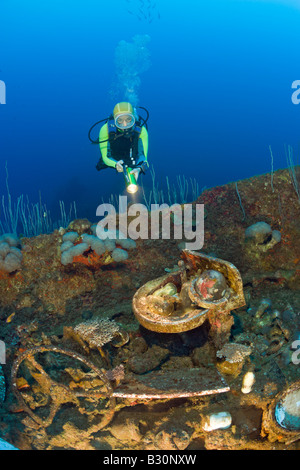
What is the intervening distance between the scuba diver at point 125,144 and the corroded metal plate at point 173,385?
3.96 metres

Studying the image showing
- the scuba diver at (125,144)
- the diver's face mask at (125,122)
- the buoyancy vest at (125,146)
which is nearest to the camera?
the scuba diver at (125,144)

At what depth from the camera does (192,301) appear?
3566 mm

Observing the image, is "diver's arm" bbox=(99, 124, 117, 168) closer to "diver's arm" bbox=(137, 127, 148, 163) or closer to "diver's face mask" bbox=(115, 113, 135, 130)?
"diver's face mask" bbox=(115, 113, 135, 130)

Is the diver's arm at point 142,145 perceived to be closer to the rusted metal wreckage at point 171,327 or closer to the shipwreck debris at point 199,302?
the rusted metal wreckage at point 171,327

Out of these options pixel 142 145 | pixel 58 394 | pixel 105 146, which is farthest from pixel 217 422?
pixel 142 145

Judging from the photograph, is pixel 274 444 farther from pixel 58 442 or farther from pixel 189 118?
pixel 189 118

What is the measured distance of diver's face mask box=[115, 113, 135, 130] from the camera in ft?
21.3

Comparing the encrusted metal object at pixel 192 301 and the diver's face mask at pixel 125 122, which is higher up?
the diver's face mask at pixel 125 122

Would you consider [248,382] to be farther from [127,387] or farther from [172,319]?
[127,387]

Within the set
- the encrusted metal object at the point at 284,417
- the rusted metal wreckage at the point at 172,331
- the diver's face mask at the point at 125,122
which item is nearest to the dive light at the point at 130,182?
the diver's face mask at the point at 125,122

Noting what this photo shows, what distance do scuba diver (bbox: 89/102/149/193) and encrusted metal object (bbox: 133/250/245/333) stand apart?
291 centimetres

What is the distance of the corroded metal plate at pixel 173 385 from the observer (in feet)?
9.34

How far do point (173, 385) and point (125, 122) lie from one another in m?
5.66
